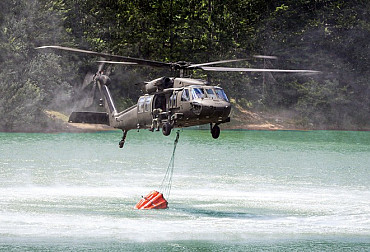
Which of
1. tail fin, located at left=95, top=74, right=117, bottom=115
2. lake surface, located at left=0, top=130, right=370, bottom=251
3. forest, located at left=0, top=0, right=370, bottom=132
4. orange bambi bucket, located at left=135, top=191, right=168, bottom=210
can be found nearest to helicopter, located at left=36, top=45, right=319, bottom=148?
tail fin, located at left=95, top=74, right=117, bottom=115

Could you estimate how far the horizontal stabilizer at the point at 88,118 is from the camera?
127ft

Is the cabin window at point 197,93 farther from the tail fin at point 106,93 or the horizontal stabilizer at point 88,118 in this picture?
the tail fin at point 106,93

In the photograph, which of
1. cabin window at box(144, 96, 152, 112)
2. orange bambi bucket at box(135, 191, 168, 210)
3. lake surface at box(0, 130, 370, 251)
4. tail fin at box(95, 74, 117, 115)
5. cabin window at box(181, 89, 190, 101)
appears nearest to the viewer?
cabin window at box(181, 89, 190, 101)

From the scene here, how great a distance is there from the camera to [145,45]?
106 m

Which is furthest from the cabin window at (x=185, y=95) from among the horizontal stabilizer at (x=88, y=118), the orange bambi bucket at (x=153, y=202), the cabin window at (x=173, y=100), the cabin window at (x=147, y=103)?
the orange bambi bucket at (x=153, y=202)

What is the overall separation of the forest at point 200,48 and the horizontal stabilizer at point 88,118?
55619mm

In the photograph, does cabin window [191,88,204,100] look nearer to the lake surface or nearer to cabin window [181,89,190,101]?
cabin window [181,89,190,101]

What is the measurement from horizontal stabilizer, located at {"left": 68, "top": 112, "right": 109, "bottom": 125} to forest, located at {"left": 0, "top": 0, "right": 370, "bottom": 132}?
55619 mm

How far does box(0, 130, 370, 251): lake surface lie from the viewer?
40.2 meters

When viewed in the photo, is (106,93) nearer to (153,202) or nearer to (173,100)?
(173,100)

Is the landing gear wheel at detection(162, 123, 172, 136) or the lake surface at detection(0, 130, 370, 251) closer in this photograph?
the landing gear wheel at detection(162, 123, 172, 136)

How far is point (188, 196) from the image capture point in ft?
177

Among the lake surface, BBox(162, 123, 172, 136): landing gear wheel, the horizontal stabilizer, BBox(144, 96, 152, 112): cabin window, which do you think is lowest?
the lake surface

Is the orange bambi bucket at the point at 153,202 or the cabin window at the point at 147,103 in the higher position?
the cabin window at the point at 147,103
